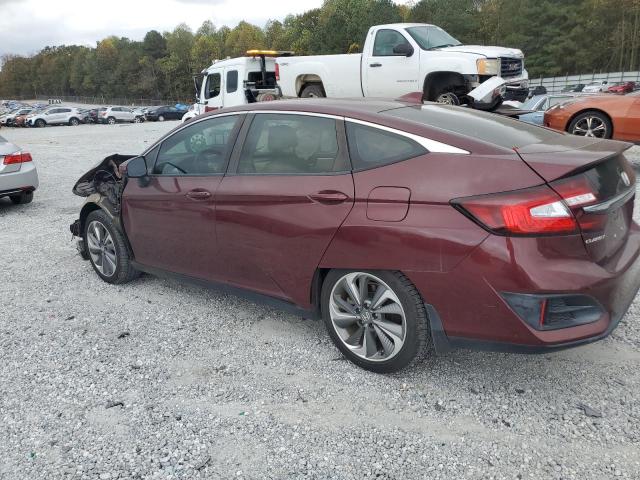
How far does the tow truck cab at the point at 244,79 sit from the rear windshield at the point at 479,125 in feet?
36.8

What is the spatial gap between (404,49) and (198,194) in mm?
7999

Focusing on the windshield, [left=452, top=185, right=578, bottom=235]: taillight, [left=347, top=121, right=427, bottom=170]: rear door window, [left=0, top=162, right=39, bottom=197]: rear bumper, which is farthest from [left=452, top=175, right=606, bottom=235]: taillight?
the windshield

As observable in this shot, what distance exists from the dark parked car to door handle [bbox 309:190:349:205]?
1888 inches

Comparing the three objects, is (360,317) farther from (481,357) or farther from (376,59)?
(376,59)

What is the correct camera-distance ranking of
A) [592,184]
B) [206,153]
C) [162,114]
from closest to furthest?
1. [592,184]
2. [206,153]
3. [162,114]

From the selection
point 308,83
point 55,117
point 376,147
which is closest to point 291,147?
point 376,147

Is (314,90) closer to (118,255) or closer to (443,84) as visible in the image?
(443,84)

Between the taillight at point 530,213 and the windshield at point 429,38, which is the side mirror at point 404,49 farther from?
the taillight at point 530,213

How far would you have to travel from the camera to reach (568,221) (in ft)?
8.41

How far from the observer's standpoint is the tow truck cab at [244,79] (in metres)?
14.7

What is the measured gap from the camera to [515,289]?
2.58 meters

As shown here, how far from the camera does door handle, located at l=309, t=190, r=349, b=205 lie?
10.1 feet

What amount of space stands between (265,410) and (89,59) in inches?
5532

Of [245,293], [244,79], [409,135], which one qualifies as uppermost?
[244,79]
